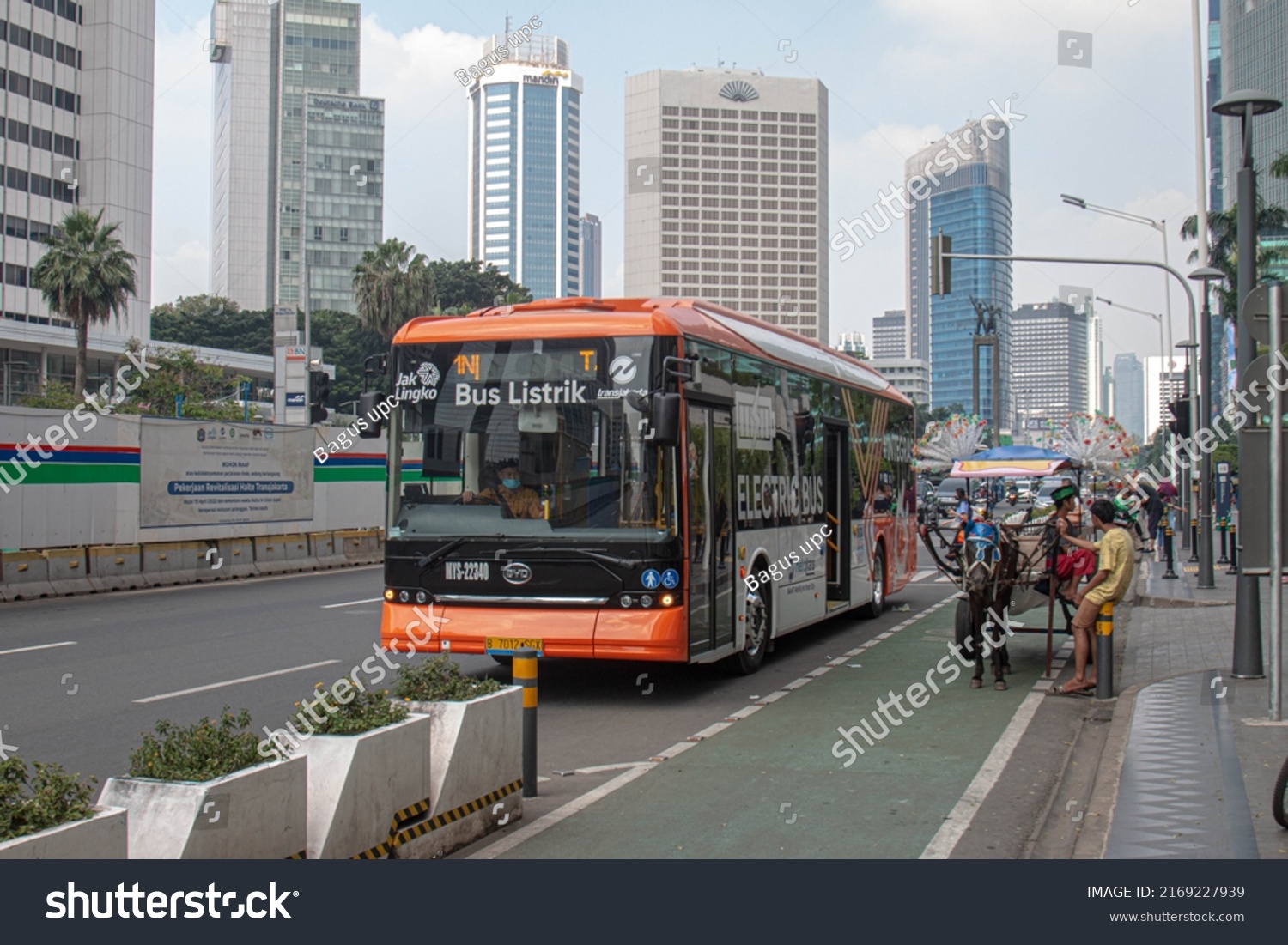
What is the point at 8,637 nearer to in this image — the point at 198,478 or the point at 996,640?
the point at 198,478

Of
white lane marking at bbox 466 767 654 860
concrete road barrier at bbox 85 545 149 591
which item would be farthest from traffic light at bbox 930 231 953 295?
white lane marking at bbox 466 767 654 860

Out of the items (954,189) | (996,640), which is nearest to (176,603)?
(996,640)

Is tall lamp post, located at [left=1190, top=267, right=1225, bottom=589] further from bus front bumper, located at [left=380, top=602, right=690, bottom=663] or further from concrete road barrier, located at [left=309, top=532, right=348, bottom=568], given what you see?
concrete road barrier, located at [left=309, top=532, right=348, bottom=568]

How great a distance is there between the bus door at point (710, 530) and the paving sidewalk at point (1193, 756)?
3.34 m

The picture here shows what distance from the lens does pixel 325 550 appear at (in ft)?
85.9

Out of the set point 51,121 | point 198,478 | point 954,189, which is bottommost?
point 198,478

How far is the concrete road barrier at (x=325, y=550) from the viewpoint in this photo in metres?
25.8

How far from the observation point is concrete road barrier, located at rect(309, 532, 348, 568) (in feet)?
84.7

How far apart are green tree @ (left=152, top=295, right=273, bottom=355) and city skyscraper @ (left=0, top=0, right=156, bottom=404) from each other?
14804mm

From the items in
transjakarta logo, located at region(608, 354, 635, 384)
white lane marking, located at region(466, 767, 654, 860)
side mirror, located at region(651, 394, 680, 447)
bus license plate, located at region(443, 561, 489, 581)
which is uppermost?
transjakarta logo, located at region(608, 354, 635, 384)

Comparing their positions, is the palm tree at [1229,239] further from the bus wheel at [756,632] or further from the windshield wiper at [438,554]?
the windshield wiper at [438,554]

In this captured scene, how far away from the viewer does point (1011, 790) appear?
7.64 metres

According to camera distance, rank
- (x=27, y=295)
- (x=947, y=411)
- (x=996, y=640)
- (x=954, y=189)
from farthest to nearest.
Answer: (x=954, y=189) → (x=947, y=411) → (x=27, y=295) → (x=996, y=640)
